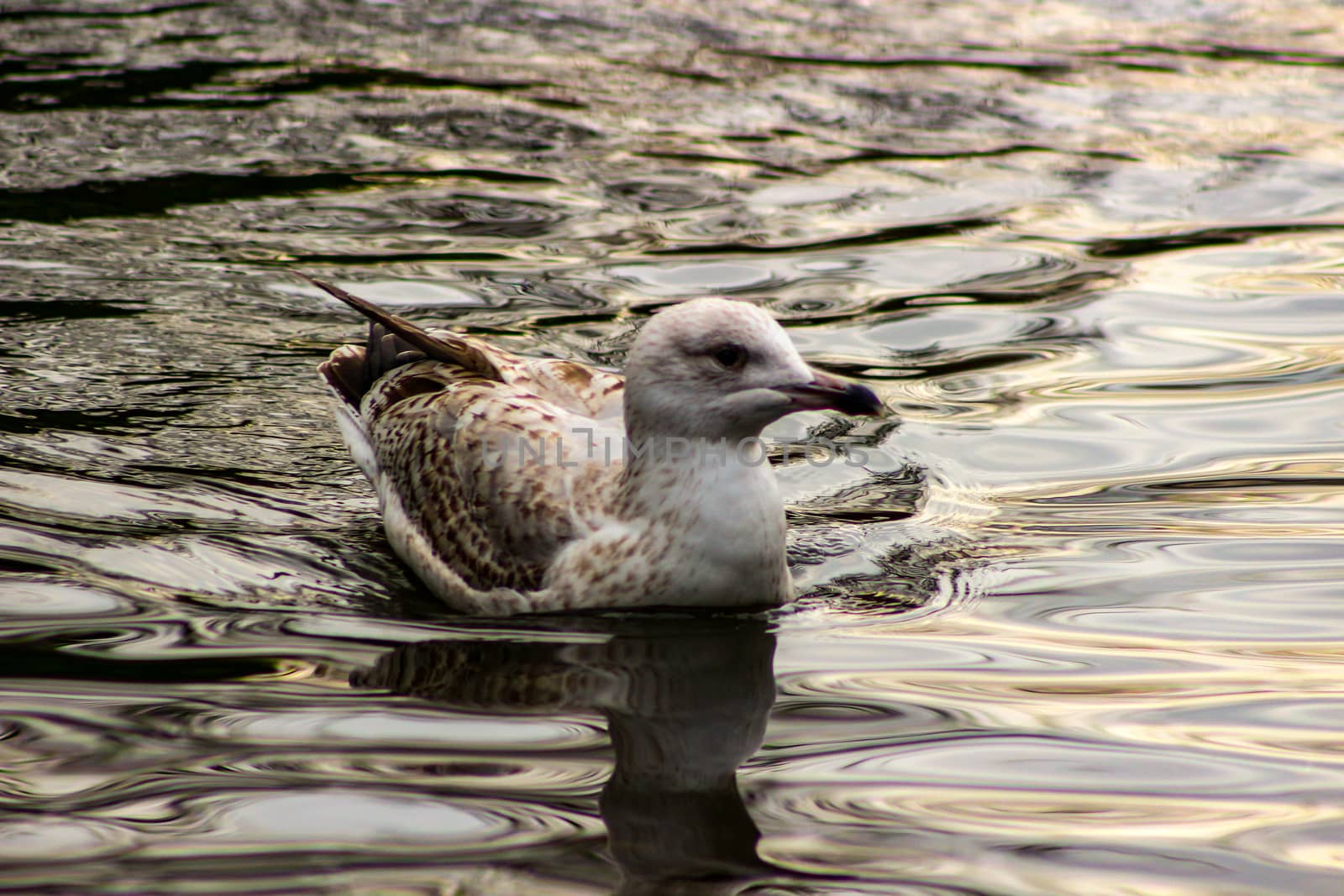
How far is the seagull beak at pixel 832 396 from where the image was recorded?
502cm

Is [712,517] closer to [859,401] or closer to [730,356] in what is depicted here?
[730,356]

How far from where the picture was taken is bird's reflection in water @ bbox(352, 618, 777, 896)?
4.05 metres

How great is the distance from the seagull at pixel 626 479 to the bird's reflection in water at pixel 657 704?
8.2 inches

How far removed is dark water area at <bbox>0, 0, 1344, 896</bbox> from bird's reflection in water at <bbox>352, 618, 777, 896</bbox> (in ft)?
0.06

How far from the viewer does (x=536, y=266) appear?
9305 millimetres

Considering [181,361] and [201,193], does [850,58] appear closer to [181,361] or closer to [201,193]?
[201,193]

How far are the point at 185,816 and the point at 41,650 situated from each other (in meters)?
1.23

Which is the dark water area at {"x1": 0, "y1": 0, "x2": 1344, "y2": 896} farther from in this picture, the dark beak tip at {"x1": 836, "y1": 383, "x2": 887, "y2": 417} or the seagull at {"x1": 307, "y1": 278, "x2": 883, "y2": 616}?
the dark beak tip at {"x1": 836, "y1": 383, "x2": 887, "y2": 417}

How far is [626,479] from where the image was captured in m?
5.55

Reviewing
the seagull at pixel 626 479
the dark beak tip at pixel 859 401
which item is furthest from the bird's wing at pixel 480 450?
the dark beak tip at pixel 859 401

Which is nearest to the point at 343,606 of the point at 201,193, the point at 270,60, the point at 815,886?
the point at 815,886

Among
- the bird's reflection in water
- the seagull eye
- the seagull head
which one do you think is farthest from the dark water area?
the seagull eye

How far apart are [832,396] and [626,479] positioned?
0.86m

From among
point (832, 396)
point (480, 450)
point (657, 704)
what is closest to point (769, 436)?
point (480, 450)
